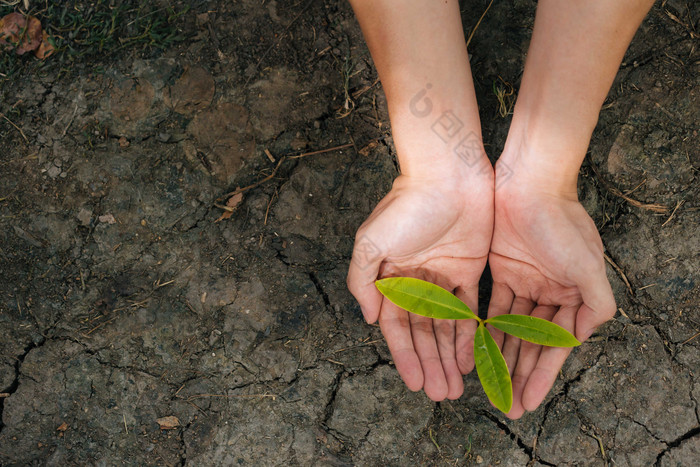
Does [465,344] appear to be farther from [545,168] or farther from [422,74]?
[422,74]

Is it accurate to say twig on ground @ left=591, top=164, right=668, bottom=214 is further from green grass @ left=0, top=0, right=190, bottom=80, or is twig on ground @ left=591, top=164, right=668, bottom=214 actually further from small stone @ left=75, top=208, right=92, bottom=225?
small stone @ left=75, top=208, right=92, bottom=225

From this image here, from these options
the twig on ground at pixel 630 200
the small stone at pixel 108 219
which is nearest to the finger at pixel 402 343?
the twig on ground at pixel 630 200

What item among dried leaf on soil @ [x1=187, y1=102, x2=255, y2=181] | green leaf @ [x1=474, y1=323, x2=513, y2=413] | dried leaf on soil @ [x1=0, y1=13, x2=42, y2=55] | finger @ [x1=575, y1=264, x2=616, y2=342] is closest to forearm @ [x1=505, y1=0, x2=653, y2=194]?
finger @ [x1=575, y1=264, x2=616, y2=342]

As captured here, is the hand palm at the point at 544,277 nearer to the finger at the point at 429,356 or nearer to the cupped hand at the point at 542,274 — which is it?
the cupped hand at the point at 542,274

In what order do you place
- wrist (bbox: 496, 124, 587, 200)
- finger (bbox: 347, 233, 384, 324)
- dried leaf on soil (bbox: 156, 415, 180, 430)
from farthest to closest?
dried leaf on soil (bbox: 156, 415, 180, 430), wrist (bbox: 496, 124, 587, 200), finger (bbox: 347, 233, 384, 324)

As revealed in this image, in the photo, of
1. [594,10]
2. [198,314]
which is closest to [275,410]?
[198,314]
